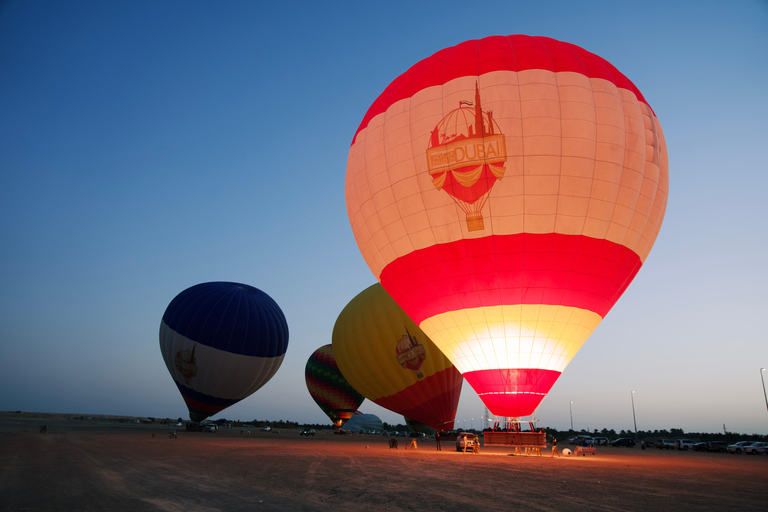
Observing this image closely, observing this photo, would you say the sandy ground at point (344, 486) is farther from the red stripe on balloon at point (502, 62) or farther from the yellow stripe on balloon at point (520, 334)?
the red stripe on balloon at point (502, 62)

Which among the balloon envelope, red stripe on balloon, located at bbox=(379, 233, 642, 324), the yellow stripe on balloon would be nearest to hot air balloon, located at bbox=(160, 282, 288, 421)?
red stripe on balloon, located at bbox=(379, 233, 642, 324)

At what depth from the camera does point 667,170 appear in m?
12.2

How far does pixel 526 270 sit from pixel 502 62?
5.13 meters

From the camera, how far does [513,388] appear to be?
11.4m

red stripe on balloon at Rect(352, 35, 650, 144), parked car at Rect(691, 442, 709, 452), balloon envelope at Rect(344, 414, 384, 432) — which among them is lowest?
balloon envelope at Rect(344, 414, 384, 432)

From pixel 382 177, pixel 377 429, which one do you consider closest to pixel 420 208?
pixel 382 177

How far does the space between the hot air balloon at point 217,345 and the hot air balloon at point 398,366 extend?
6.23 metres

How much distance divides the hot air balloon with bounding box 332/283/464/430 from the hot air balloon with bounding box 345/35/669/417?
762cm

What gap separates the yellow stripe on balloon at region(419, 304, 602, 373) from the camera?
440 inches

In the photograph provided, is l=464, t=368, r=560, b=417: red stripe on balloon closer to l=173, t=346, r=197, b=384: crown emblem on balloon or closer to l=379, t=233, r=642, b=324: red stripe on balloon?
l=379, t=233, r=642, b=324: red stripe on balloon

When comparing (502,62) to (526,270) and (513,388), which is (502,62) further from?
(513,388)

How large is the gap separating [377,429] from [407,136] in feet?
156

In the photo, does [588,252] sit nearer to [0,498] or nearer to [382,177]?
[382,177]

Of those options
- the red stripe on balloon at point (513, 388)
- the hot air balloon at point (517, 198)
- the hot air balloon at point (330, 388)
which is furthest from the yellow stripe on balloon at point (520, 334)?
the hot air balloon at point (330, 388)
